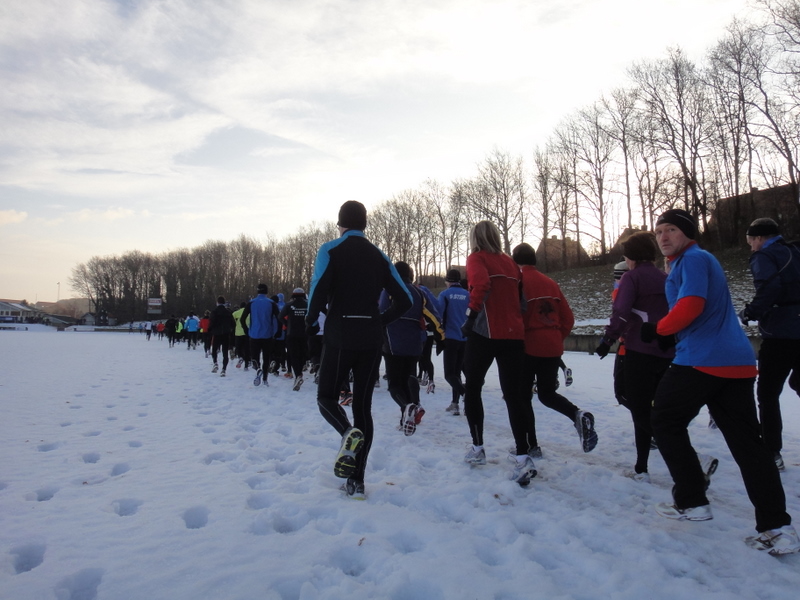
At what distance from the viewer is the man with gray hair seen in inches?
151

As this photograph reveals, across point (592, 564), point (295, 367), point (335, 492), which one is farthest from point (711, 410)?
point (295, 367)

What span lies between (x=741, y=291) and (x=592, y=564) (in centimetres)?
2540

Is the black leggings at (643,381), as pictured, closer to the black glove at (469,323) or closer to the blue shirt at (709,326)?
the blue shirt at (709,326)

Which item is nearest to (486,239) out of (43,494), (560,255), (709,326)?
(709,326)

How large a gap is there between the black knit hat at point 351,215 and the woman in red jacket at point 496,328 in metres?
0.93

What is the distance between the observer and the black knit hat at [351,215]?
3848 mm

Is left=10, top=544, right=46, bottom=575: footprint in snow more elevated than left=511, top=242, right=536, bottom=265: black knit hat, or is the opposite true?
left=511, top=242, right=536, bottom=265: black knit hat

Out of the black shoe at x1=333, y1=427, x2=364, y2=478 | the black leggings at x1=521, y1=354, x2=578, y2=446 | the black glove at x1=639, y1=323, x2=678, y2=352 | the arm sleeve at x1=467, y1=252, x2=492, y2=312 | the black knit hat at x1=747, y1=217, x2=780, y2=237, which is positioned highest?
the black knit hat at x1=747, y1=217, x2=780, y2=237

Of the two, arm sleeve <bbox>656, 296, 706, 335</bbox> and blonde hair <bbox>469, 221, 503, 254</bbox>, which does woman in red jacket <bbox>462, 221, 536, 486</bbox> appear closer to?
blonde hair <bbox>469, 221, 503, 254</bbox>

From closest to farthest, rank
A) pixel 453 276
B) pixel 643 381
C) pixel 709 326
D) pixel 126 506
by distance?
pixel 709 326, pixel 126 506, pixel 643 381, pixel 453 276

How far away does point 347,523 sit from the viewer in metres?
3.01

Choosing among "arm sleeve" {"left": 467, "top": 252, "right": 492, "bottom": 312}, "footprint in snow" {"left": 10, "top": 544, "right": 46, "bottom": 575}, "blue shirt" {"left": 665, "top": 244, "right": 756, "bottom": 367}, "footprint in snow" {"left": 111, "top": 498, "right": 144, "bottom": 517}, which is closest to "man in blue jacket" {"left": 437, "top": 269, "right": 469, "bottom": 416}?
"arm sleeve" {"left": 467, "top": 252, "right": 492, "bottom": 312}

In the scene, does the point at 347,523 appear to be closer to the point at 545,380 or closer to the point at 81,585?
the point at 81,585

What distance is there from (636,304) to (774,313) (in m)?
1.01
